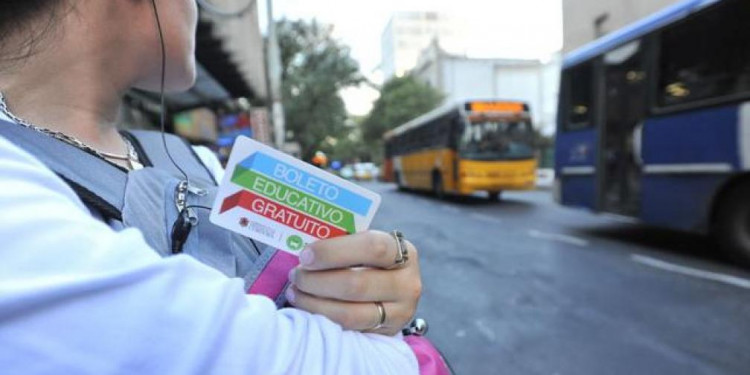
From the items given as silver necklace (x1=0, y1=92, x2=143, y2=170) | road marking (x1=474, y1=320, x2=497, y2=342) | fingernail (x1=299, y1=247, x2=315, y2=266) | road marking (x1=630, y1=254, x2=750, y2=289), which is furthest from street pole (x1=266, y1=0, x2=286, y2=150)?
fingernail (x1=299, y1=247, x2=315, y2=266)

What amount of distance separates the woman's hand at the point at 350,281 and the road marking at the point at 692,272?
489 cm

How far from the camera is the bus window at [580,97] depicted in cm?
770

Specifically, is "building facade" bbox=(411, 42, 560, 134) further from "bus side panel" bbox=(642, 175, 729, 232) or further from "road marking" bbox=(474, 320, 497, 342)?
"road marking" bbox=(474, 320, 497, 342)

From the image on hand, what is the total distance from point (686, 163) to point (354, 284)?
19.7 ft

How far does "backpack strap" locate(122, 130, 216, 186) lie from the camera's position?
3.58 feet

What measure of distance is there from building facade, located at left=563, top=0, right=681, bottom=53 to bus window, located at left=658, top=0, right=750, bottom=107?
12.5m

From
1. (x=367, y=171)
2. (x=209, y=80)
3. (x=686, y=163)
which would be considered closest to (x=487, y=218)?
(x=686, y=163)

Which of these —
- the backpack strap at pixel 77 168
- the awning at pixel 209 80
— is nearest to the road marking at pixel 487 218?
the awning at pixel 209 80

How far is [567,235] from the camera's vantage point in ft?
25.6

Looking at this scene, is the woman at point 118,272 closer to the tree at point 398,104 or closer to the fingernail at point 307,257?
the fingernail at point 307,257

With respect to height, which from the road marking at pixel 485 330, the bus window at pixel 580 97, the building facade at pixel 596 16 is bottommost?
the road marking at pixel 485 330

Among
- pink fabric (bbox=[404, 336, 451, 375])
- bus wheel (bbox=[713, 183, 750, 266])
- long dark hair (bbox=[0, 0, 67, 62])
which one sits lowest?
bus wheel (bbox=[713, 183, 750, 266])

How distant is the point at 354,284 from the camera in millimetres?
733

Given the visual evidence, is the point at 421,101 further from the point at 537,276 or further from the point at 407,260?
the point at 407,260
